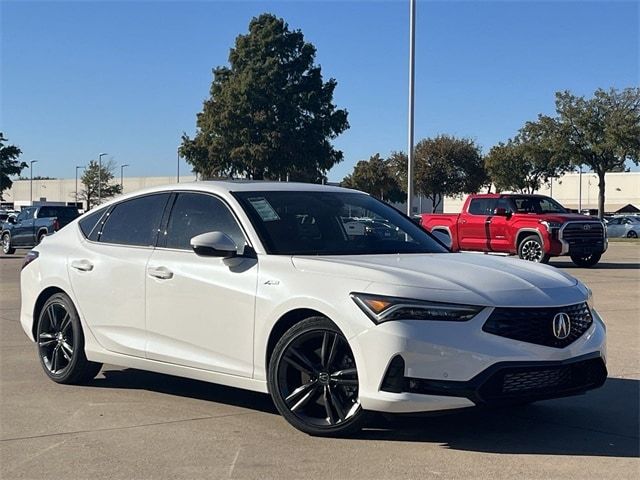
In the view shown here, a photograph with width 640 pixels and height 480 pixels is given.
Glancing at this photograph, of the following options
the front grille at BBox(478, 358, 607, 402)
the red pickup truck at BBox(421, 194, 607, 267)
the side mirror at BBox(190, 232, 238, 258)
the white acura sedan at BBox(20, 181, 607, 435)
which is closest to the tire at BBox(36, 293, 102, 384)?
the white acura sedan at BBox(20, 181, 607, 435)

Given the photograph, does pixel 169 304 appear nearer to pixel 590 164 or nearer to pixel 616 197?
pixel 590 164

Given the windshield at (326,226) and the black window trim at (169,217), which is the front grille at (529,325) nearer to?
the windshield at (326,226)

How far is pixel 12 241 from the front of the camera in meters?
28.8

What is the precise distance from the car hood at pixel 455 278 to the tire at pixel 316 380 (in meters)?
0.40

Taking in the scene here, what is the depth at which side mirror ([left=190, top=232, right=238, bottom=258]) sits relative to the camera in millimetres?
5699

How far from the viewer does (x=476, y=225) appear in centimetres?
2141

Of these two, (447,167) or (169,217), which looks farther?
(447,167)

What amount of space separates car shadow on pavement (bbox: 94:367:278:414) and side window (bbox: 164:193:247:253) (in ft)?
4.09

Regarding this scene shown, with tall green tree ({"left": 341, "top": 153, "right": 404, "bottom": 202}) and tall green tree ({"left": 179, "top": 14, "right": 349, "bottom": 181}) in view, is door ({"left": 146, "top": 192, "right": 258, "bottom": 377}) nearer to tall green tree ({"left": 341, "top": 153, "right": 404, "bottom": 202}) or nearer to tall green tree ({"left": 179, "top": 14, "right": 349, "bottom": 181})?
tall green tree ({"left": 179, "top": 14, "right": 349, "bottom": 181})

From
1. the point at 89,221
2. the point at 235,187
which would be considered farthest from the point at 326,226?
the point at 89,221

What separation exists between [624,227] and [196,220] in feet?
156

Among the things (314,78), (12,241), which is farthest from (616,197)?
(12,241)

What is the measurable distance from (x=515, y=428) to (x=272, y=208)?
7.52 feet

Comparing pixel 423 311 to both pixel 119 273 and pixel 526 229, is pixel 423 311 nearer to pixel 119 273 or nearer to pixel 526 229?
pixel 119 273
